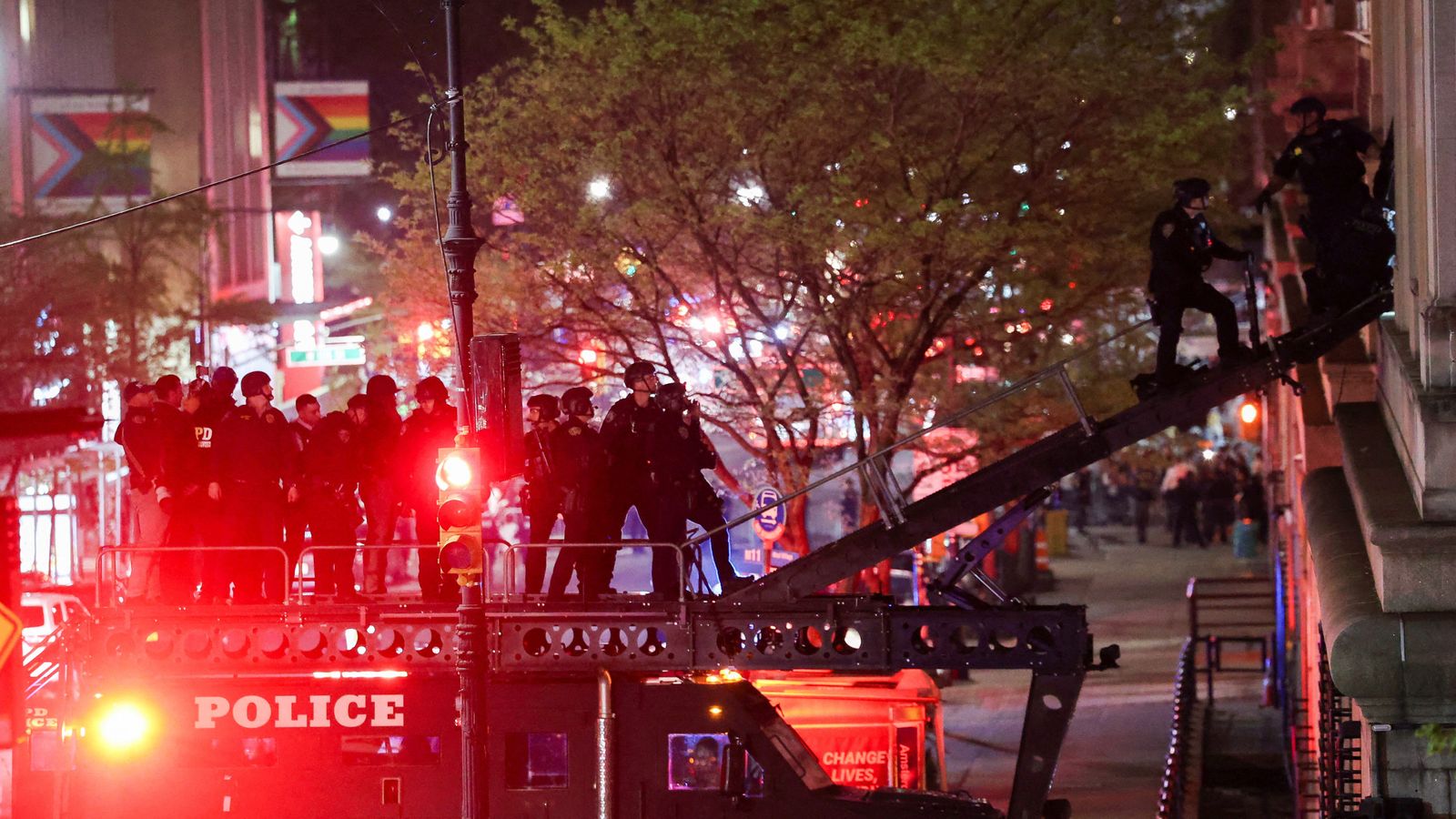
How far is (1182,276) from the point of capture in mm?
12172

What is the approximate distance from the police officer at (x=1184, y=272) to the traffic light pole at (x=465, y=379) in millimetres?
4636

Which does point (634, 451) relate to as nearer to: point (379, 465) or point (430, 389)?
point (430, 389)

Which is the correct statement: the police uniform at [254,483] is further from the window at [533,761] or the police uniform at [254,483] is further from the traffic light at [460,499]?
the window at [533,761]

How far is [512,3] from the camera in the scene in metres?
47.4

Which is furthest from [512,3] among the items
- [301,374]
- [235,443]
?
[235,443]

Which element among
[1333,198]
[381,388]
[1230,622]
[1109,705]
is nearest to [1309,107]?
[1333,198]

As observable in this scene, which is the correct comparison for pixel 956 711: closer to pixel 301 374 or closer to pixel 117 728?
pixel 117 728

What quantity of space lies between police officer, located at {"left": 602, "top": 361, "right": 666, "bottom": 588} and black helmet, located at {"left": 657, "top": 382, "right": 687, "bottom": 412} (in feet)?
0.19

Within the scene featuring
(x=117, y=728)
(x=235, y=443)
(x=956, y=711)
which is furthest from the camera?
(x=956, y=711)

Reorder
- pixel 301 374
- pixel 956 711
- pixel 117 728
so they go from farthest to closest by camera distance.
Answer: pixel 301 374 < pixel 956 711 < pixel 117 728

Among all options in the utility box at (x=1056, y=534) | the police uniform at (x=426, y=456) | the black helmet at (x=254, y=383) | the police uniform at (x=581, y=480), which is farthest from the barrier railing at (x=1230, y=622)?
the black helmet at (x=254, y=383)

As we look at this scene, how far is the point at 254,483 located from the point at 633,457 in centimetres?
264

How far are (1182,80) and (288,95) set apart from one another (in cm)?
1959

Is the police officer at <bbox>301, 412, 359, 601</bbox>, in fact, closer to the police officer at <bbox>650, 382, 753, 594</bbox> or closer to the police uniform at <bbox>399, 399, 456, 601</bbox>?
the police uniform at <bbox>399, 399, 456, 601</bbox>
